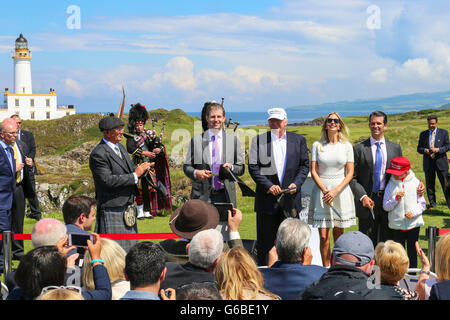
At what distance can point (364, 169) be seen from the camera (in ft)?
20.5

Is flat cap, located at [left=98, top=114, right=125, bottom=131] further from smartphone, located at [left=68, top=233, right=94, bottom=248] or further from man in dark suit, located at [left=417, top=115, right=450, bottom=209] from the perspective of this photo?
man in dark suit, located at [left=417, top=115, right=450, bottom=209]

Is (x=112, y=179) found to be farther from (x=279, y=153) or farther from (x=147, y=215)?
(x=147, y=215)

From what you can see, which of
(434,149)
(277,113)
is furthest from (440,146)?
(277,113)

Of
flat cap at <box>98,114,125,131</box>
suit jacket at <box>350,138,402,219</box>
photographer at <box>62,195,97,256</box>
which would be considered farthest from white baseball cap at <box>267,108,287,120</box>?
photographer at <box>62,195,97,256</box>

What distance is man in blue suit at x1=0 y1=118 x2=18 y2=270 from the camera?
6.43m

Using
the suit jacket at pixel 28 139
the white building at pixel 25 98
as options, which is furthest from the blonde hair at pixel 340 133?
the white building at pixel 25 98

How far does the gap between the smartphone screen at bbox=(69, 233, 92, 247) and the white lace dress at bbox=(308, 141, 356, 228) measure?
3075 mm

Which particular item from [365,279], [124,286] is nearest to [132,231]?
[124,286]

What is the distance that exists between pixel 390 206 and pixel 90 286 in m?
3.70

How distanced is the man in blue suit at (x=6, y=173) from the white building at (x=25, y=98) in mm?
87058

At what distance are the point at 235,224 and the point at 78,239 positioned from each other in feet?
4.47

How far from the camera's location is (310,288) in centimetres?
315

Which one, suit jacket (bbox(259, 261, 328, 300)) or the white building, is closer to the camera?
suit jacket (bbox(259, 261, 328, 300))

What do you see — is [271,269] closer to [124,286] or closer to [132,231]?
[124,286]
